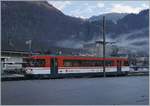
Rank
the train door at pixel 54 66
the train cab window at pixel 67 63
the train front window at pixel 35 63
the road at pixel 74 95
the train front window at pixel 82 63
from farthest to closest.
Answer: the train front window at pixel 82 63 → the train cab window at pixel 67 63 → the train door at pixel 54 66 → the train front window at pixel 35 63 → the road at pixel 74 95

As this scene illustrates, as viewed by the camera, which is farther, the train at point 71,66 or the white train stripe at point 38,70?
the train at point 71,66

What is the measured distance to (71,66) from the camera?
36000 millimetres

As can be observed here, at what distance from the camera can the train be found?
33.2 meters

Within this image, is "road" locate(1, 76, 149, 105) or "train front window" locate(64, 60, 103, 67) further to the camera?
"train front window" locate(64, 60, 103, 67)

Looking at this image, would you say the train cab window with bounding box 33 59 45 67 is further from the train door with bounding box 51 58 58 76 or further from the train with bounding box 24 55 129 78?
the train door with bounding box 51 58 58 76

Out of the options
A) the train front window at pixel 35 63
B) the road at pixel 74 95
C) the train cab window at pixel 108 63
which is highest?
the train front window at pixel 35 63

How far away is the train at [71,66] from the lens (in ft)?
109

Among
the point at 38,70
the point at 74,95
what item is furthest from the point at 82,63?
the point at 74,95

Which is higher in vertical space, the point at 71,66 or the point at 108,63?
the point at 108,63

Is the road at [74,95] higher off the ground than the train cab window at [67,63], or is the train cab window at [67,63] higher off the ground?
the train cab window at [67,63]

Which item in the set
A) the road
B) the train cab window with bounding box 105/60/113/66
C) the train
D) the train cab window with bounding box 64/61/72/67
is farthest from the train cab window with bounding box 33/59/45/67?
the road

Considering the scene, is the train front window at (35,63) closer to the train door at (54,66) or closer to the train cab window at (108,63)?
the train door at (54,66)

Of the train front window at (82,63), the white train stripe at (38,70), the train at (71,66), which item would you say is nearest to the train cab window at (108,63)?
the train at (71,66)

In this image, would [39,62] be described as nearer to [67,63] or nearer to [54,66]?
[54,66]
